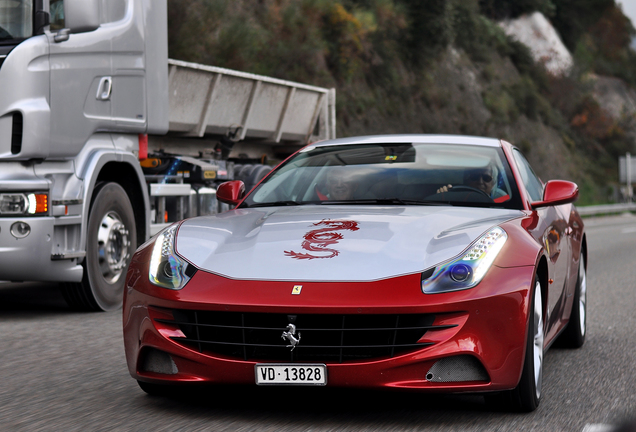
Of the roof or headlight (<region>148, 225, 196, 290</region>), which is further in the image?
the roof

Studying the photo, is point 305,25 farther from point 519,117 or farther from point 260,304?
point 260,304

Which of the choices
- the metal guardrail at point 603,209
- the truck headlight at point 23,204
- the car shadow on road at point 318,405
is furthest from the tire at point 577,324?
the metal guardrail at point 603,209

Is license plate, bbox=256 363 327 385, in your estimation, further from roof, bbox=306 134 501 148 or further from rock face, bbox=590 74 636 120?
rock face, bbox=590 74 636 120

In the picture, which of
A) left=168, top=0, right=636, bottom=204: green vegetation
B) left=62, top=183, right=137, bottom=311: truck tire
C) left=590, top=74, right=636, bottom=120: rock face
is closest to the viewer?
left=62, top=183, right=137, bottom=311: truck tire

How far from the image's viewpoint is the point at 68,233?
7.81m

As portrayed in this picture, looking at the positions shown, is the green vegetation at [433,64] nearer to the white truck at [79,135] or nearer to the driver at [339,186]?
the white truck at [79,135]

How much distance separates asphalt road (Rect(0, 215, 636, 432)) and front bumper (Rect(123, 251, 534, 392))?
227 mm

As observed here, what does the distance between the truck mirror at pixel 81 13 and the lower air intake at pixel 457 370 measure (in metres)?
4.55

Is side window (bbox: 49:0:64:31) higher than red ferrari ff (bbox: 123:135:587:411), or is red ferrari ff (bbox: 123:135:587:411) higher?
side window (bbox: 49:0:64:31)

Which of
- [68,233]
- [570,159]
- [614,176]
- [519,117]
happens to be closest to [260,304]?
[68,233]

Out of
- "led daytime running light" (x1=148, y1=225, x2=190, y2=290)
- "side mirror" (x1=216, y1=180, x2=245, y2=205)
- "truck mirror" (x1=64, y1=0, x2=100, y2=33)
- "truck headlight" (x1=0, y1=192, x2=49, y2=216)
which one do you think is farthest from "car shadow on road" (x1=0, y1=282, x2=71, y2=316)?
"led daytime running light" (x1=148, y1=225, x2=190, y2=290)

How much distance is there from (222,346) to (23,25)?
4.30 meters

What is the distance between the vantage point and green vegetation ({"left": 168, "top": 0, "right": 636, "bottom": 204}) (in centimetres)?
2911

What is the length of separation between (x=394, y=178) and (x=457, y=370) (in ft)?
5.74
